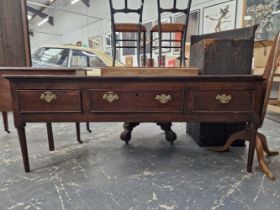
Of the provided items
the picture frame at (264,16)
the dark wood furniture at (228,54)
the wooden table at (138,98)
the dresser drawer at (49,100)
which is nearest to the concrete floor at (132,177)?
the wooden table at (138,98)

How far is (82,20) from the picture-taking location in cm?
995

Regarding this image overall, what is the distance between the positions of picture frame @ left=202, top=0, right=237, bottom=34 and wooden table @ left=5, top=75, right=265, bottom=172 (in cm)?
331

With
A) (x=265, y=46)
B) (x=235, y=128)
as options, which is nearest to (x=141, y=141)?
(x=235, y=128)

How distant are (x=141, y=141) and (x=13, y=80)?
1.18 m

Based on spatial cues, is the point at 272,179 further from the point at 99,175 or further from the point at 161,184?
the point at 99,175

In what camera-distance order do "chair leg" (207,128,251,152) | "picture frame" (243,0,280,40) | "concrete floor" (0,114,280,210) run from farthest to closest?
1. "picture frame" (243,0,280,40)
2. "chair leg" (207,128,251,152)
3. "concrete floor" (0,114,280,210)

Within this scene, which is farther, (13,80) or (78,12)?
(78,12)

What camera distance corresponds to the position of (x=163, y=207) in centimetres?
107

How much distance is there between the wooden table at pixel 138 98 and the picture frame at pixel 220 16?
331 centimetres

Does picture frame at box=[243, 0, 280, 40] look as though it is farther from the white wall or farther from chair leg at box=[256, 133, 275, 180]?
chair leg at box=[256, 133, 275, 180]

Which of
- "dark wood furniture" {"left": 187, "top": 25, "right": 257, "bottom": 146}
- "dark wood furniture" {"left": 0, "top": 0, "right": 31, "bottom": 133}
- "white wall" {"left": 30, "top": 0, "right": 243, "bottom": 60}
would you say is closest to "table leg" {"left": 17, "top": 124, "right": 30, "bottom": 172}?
"dark wood furniture" {"left": 187, "top": 25, "right": 257, "bottom": 146}

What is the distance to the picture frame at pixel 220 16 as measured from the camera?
13.2ft

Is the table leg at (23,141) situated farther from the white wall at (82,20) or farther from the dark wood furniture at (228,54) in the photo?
the white wall at (82,20)

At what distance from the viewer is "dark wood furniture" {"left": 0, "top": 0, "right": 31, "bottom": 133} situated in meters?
3.00
